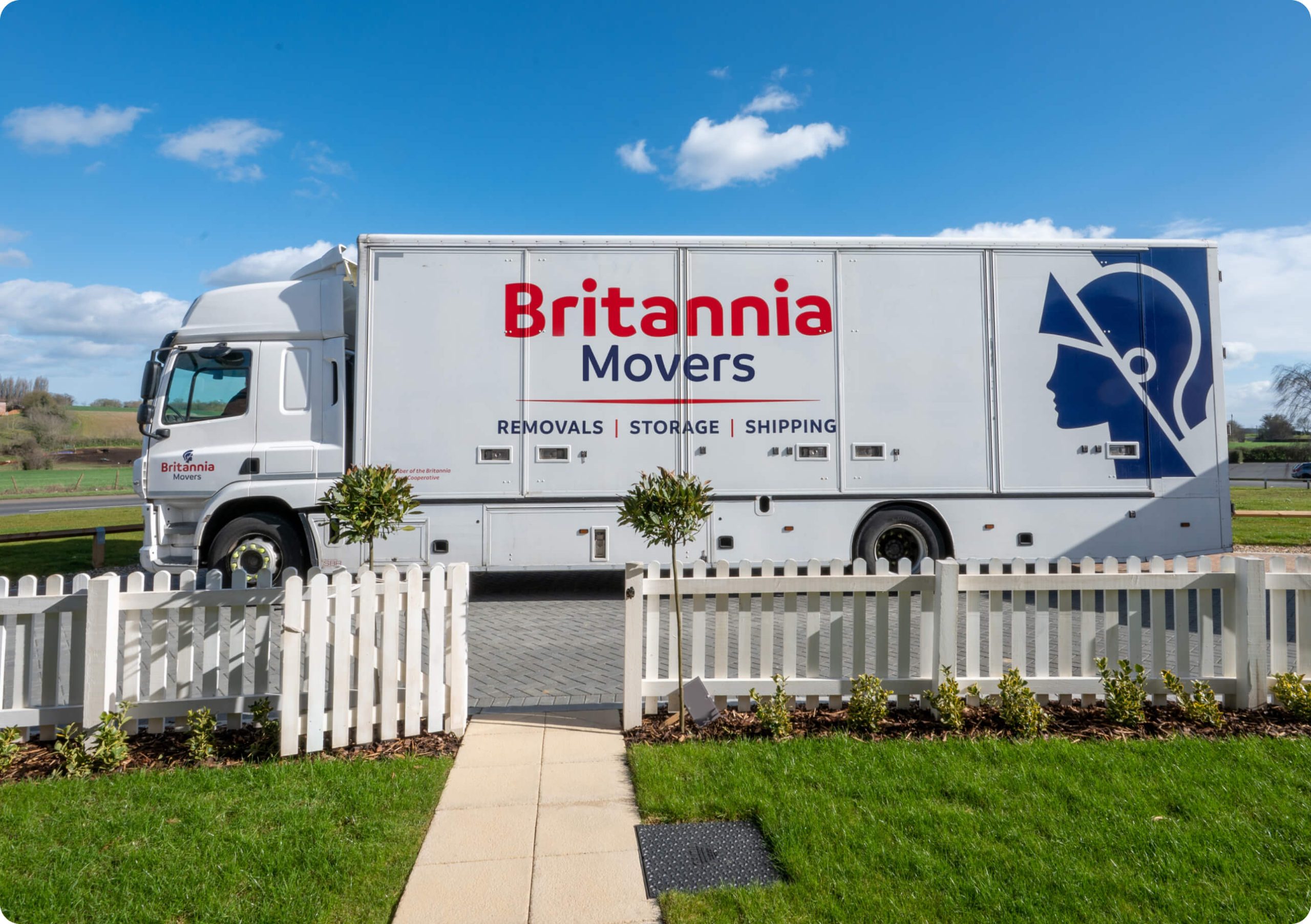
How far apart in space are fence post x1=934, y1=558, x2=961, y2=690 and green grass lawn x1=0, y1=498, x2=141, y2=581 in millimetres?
10155

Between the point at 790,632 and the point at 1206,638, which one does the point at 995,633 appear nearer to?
the point at 1206,638

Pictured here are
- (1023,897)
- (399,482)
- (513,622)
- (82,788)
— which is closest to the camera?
(1023,897)

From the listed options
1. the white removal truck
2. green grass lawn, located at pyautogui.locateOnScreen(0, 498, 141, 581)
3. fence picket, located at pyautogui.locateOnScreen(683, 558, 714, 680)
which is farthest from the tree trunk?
green grass lawn, located at pyautogui.locateOnScreen(0, 498, 141, 581)

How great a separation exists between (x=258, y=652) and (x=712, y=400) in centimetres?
501

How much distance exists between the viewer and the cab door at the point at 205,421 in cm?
773

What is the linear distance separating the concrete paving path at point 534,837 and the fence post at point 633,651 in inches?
6.1

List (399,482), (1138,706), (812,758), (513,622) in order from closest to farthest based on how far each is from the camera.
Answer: (812,758) < (1138,706) < (399,482) < (513,622)

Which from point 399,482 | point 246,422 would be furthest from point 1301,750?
point 246,422

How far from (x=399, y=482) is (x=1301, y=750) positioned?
17.4 ft

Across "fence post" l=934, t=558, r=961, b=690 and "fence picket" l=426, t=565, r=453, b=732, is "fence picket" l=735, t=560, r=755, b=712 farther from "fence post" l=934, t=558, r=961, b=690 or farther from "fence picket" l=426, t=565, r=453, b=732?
A: "fence picket" l=426, t=565, r=453, b=732

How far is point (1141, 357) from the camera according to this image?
26.6 feet

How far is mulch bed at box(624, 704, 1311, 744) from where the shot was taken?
4.15m

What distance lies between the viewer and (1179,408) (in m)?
8.12

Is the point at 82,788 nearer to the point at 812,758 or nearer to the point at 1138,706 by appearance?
the point at 812,758
